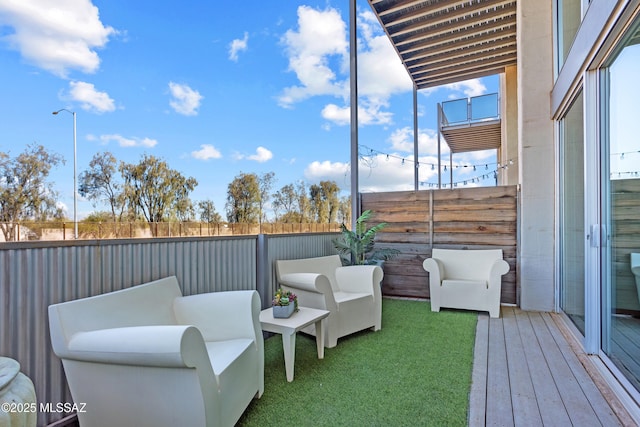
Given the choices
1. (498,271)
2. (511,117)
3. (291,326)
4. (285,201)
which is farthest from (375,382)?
(511,117)

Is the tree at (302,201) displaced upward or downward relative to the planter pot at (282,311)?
upward

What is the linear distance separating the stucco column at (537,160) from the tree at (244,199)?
623cm

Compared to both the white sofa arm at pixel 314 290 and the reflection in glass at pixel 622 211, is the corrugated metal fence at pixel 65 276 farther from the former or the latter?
the reflection in glass at pixel 622 211

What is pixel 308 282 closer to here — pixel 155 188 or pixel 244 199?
pixel 244 199

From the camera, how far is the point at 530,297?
384cm

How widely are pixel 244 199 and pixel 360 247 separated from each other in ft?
18.9

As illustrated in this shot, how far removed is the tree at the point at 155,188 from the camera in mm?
8766

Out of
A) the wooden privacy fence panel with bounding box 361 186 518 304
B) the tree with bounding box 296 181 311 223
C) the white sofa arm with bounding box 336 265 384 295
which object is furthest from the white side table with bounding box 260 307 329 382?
the tree with bounding box 296 181 311 223

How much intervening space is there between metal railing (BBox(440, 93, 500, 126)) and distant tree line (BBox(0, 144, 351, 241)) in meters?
3.79

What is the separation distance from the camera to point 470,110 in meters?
8.34

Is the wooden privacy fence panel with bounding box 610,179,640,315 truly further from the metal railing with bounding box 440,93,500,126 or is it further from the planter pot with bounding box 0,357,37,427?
the metal railing with bounding box 440,93,500,126

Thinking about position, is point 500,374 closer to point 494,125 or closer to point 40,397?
point 40,397

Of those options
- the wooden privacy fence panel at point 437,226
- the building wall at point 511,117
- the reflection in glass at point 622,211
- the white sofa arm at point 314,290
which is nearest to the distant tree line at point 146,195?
the wooden privacy fence panel at point 437,226

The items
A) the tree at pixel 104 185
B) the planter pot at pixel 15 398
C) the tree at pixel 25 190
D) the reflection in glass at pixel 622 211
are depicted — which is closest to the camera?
the planter pot at pixel 15 398
